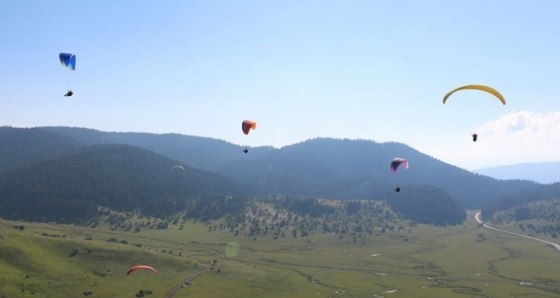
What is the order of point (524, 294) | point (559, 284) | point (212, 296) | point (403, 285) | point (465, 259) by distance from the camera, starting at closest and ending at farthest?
1. point (212, 296)
2. point (524, 294)
3. point (403, 285)
4. point (559, 284)
5. point (465, 259)

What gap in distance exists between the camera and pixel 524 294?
13150 centimetres

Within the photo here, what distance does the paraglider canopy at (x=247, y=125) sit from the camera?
92750 mm

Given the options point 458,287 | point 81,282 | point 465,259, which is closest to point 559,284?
point 458,287

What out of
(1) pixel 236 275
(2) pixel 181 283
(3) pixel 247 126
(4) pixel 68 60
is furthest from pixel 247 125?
(1) pixel 236 275

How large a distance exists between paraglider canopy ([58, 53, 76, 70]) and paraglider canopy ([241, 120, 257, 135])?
3376 centimetres

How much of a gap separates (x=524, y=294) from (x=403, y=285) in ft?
108

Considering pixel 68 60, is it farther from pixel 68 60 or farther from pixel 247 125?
pixel 247 125

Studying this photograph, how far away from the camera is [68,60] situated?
232 feet

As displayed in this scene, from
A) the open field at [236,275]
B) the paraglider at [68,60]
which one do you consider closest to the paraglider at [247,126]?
the paraglider at [68,60]

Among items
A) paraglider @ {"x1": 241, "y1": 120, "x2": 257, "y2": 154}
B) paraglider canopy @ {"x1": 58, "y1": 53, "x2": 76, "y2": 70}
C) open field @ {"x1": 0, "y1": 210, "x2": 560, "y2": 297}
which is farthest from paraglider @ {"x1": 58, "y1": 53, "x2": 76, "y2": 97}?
open field @ {"x1": 0, "y1": 210, "x2": 560, "y2": 297}

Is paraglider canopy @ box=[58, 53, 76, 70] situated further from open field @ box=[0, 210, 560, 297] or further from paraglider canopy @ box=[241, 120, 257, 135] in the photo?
open field @ box=[0, 210, 560, 297]

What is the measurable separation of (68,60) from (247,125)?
1394 inches

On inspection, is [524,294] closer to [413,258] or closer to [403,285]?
[403,285]

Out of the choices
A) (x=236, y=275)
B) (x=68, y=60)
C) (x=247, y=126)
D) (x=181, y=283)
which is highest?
(x=68, y=60)
